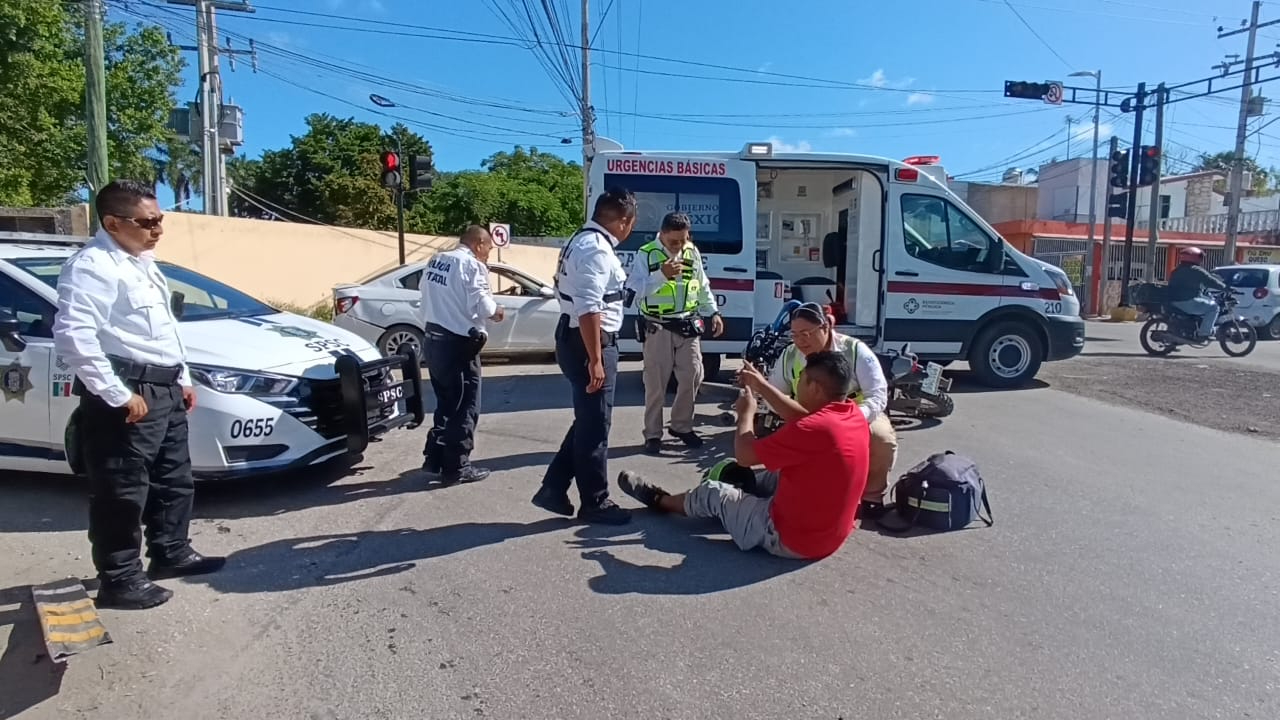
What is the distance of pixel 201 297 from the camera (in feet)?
18.0

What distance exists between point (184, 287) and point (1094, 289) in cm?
2740

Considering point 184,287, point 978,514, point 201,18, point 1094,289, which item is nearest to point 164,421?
point 184,287

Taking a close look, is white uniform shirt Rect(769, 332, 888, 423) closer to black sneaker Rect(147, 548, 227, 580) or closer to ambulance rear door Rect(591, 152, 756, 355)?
black sneaker Rect(147, 548, 227, 580)

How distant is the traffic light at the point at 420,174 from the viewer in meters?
14.3

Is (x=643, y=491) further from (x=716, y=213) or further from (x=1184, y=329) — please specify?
(x=1184, y=329)

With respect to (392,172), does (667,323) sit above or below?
below

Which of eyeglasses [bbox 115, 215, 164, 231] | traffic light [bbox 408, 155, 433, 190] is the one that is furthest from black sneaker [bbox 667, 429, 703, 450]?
traffic light [bbox 408, 155, 433, 190]

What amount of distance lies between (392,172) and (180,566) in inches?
442

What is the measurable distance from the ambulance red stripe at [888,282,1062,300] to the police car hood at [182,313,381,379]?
583cm

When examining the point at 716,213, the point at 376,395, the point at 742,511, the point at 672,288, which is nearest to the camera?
the point at 742,511

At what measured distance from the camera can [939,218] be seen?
347 inches

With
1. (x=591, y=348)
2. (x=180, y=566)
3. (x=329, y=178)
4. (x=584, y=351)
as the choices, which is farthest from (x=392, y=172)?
(x=329, y=178)

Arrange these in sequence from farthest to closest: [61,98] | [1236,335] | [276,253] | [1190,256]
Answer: [61,98] < [276,253] < [1236,335] < [1190,256]

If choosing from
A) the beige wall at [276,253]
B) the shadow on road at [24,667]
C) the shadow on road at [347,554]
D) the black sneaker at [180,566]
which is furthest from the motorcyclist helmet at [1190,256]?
the shadow on road at [24,667]
